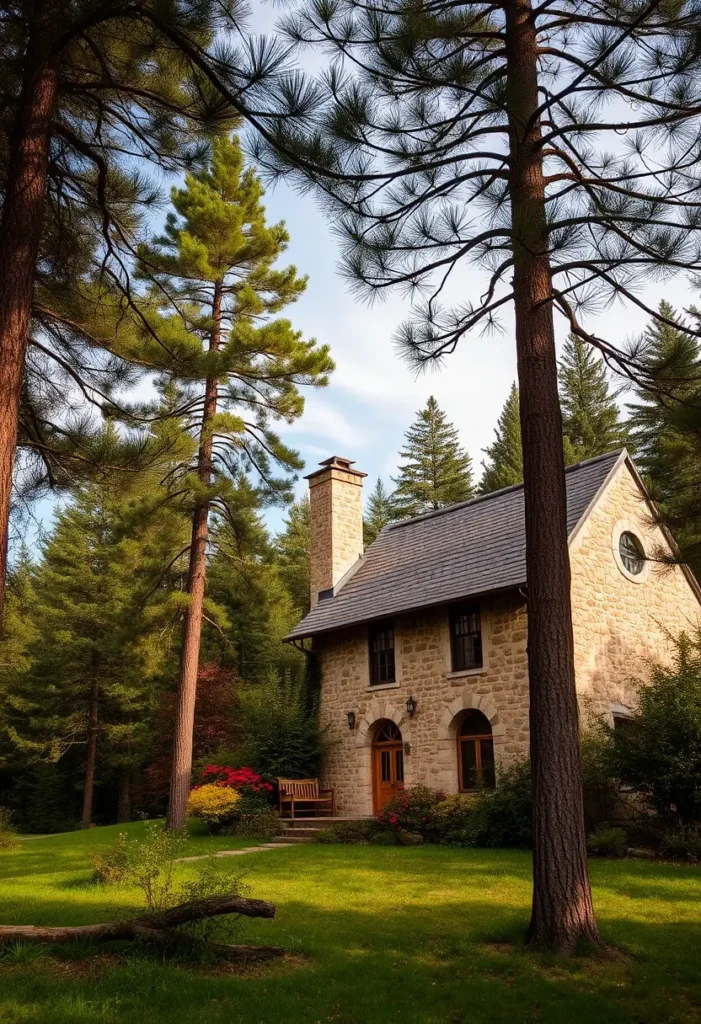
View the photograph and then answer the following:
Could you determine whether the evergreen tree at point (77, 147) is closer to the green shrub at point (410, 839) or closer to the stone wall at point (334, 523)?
the green shrub at point (410, 839)

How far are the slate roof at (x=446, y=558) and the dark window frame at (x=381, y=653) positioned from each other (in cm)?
46

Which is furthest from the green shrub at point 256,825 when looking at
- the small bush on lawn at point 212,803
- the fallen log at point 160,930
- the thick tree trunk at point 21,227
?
the thick tree trunk at point 21,227

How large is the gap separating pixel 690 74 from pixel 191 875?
955cm

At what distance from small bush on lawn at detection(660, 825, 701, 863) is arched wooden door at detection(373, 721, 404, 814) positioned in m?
5.95

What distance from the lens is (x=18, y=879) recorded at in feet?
33.9

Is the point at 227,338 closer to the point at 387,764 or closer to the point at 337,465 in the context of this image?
the point at 337,465

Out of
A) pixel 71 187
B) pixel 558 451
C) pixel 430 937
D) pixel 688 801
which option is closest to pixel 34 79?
pixel 71 187

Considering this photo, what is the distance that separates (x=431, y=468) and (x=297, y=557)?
274 inches

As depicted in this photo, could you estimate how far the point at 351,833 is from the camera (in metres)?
13.8

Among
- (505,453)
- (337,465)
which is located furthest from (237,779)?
(505,453)

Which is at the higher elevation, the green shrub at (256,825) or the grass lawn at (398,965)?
the green shrub at (256,825)

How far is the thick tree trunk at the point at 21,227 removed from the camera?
202 inches

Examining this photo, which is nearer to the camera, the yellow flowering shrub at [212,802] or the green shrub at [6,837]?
the yellow flowering shrub at [212,802]

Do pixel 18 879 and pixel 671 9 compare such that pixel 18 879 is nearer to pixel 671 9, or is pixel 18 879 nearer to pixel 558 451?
pixel 558 451
